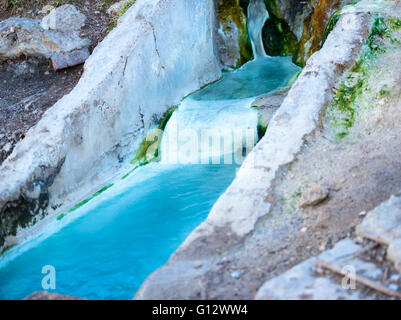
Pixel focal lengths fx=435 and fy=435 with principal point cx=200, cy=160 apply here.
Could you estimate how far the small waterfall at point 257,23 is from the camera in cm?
939

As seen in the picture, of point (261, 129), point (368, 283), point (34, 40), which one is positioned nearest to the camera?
point (368, 283)


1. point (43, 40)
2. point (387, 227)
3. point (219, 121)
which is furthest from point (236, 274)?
point (43, 40)

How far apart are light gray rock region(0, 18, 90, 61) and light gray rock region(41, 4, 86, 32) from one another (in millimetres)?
164

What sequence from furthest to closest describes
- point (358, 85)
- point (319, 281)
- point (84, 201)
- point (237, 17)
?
point (237, 17) < point (84, 201) < point (358, 85) < point (319, 281)

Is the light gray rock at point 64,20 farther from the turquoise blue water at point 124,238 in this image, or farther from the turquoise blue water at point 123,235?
the turquoise blue water at point 124,238

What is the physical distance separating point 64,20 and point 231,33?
327 cm

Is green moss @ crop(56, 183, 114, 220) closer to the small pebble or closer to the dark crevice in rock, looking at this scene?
the dark crevice in rock

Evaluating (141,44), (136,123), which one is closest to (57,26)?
(141,44)

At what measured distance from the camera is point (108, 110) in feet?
18.7

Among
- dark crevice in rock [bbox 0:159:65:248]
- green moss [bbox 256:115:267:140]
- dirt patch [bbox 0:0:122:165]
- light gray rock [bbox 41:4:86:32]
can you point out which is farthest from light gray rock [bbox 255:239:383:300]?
light gray rock [bbox 41:4:86:32]

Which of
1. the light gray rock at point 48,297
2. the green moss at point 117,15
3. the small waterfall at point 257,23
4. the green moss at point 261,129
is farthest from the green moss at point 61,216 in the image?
the small waterfall at point 257,23

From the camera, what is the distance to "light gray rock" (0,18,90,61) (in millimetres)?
7320

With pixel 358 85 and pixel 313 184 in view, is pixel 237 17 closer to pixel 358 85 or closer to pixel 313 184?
pixel 358 85

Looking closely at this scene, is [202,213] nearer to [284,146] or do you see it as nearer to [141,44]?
[284,146]
